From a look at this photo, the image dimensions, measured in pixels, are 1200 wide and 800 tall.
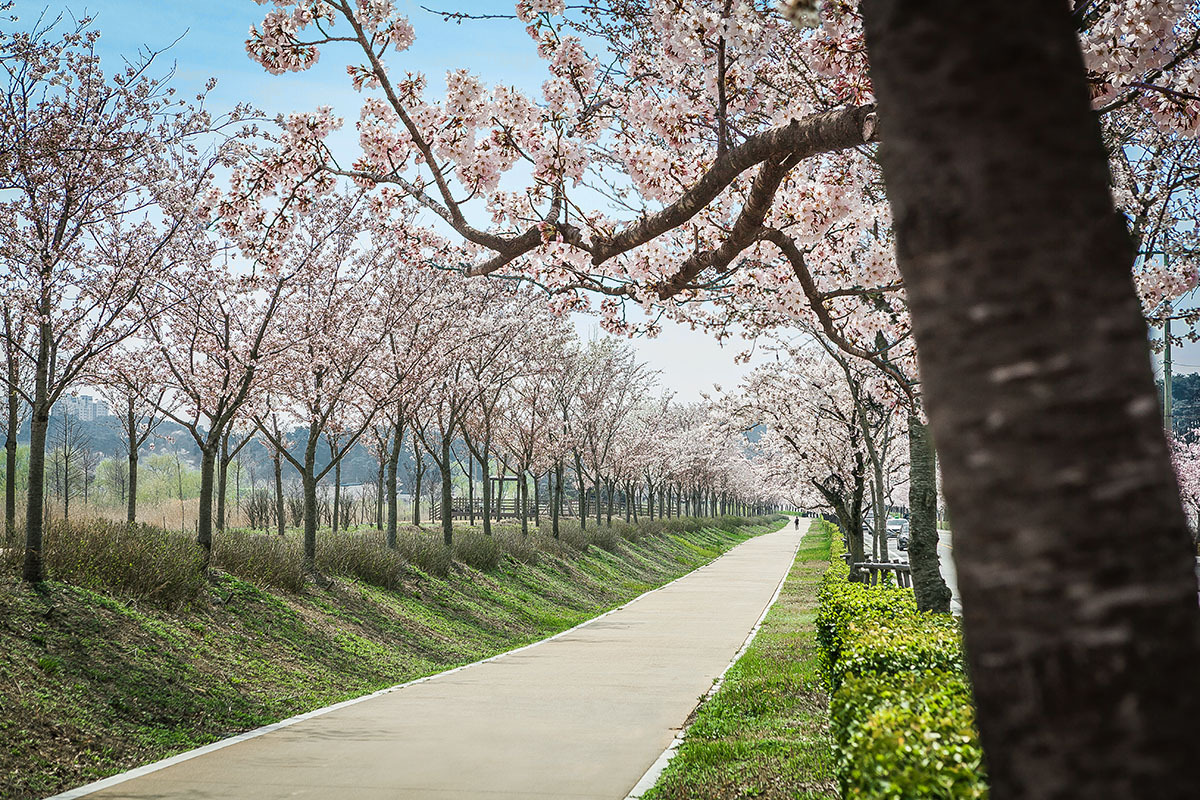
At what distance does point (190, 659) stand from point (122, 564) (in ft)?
5.55

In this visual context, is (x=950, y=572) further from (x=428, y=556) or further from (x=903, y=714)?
(x=903, y=714)

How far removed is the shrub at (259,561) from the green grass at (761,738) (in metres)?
6.25

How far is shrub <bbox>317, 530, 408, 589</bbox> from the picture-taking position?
1462cm

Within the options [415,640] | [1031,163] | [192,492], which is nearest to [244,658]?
[415,640]

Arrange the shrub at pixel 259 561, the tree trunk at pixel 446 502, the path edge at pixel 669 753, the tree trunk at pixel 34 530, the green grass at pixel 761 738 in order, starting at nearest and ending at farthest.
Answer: the green grass at pixel 761 738
the path edge at pixel 669 753
the tree trunk at pixel 34 530
the shrub at pixel 259 561
the tree trunk at pixel 446 502

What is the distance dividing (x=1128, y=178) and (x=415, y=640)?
10.3 metres

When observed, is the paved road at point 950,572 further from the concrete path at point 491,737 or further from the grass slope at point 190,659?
the grass slope at point 190,659

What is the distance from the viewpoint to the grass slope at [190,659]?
21.5ft

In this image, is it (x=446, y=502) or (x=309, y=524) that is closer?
(x=309, y=524)

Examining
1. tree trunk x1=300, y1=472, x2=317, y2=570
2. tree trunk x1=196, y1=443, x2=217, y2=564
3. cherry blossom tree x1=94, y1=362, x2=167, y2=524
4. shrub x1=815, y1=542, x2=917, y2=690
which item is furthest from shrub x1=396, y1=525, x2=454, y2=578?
shrub x1=815, y1=542, x2=917, y2=690

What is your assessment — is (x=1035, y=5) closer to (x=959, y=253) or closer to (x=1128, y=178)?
(x=959, y=253)

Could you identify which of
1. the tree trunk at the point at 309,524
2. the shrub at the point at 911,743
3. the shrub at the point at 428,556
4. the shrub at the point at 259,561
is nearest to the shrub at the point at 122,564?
the shrub at the point at 259,561

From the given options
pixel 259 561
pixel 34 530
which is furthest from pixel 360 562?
pixel 34 530

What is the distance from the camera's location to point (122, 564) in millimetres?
9844
